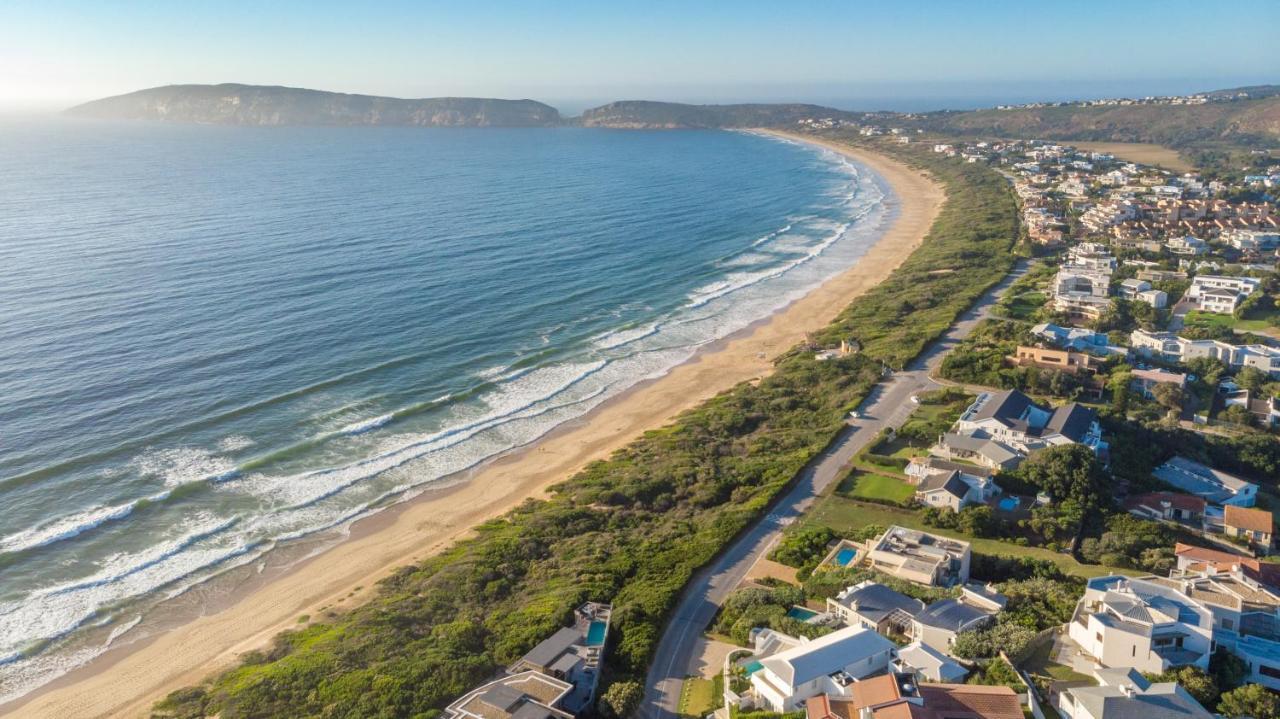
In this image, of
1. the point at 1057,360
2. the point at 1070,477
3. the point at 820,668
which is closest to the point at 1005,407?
the point at 1070,477

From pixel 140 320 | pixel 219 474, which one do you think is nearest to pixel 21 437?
pixel 219 474

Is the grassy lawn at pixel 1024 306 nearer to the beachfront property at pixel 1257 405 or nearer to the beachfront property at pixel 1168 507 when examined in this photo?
the beachfront property at pixel 1257 405

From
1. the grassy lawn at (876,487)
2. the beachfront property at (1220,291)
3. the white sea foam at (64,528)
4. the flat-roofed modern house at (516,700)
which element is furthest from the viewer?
the beachfront property at (1220,291)

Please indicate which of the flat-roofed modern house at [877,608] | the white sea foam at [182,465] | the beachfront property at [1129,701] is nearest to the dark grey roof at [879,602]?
the flat-roofed modern house at [877,608]

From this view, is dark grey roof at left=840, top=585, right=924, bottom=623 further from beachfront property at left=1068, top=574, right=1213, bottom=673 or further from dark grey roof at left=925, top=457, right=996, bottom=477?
dark grey roof at left=925, top=457, right=996, bottom=477

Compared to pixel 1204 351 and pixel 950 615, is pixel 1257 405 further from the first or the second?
pixel 950 615
